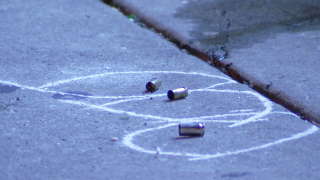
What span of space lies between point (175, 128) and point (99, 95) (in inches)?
32.1

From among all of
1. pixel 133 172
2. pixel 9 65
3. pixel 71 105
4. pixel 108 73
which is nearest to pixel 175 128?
pixel 133 172

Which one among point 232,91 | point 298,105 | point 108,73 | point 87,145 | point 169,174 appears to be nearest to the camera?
point 169,174

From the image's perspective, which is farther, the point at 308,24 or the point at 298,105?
the point at 308,24

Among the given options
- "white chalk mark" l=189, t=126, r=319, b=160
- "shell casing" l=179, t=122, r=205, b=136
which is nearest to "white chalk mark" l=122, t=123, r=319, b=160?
"white chalk mark" l=189, t=126, r=319, b=160

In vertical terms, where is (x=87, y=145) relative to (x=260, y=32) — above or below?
below

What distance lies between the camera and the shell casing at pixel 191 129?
3070 mm

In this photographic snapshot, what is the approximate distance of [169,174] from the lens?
2.68 metres

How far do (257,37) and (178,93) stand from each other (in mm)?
1734

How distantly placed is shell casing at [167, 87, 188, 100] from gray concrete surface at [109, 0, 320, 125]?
2.08 ft

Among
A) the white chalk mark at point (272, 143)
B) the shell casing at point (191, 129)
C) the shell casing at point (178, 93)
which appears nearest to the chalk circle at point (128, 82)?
the shell casing at point (178, 93)

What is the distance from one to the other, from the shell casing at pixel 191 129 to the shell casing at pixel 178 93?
0.58 meters

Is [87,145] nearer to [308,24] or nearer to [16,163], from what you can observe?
[16,163]

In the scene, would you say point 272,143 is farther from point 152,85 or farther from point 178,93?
point 152,85

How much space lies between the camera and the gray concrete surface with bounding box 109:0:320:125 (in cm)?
385
